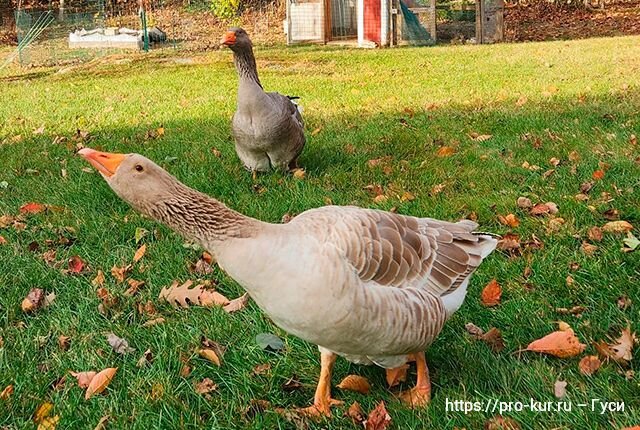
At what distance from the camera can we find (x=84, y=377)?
9.52 ft

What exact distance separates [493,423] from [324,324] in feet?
2.44

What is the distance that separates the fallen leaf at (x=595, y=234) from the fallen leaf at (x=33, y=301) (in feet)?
10.4

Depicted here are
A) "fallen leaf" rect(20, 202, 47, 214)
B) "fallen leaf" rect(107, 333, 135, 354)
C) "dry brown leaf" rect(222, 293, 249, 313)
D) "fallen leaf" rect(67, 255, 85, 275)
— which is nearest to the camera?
"fallen leaf" rect(107, 333, 135, 354)

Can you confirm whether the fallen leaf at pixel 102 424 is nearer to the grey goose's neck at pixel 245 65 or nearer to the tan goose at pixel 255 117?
the tan goose at pixel 255 117

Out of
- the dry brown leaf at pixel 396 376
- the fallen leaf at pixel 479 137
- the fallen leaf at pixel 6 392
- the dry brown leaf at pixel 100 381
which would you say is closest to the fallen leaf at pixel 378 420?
the dry brown leaf at pixel 396 376

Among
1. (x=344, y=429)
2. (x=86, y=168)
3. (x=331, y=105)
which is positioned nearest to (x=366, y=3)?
(x=331, y=105)

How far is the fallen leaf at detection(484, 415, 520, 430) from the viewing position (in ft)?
7.68

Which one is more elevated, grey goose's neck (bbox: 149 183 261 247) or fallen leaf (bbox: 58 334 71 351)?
grey goose's neck (bbox: 149 183 261 247)

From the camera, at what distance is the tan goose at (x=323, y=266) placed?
84.4 inches

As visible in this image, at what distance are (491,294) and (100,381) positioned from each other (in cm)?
192

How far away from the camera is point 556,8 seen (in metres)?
28.8

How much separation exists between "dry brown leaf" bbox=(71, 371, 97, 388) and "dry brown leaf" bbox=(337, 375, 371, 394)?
1.10 m

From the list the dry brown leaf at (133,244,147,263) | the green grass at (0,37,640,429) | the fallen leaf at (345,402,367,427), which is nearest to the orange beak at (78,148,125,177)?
the green grass at (0,37,640,429)

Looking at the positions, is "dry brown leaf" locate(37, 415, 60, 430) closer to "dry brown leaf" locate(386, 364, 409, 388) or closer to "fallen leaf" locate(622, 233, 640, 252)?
"dry brown leaf" locate(386, 364, 409, 388)
